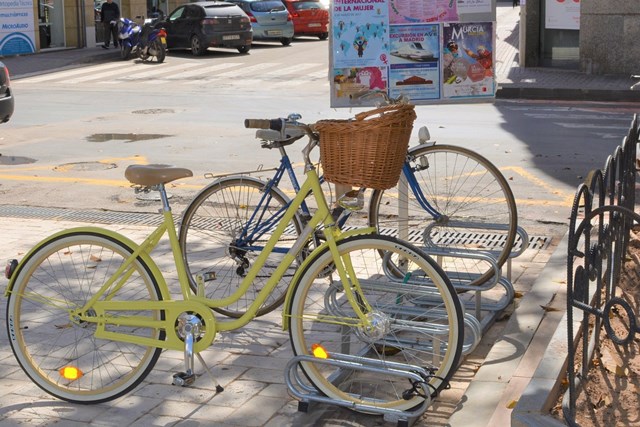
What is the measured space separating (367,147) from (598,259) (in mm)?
1098

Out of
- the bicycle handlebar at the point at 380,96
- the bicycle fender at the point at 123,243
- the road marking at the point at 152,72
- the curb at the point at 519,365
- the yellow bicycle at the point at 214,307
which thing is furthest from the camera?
the road marking at the point at 152,72

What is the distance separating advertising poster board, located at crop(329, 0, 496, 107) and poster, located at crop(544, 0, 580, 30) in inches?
580

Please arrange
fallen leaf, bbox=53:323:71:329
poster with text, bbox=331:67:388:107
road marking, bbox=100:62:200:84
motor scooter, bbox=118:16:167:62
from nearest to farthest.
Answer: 1. fallen leaf, bbox=53:323:71:329
2. poster with text, bbox=331:67:388:107
3. road marking, bbox=100:62:200:84
4. motor scooter, bbox=118:16:167:62

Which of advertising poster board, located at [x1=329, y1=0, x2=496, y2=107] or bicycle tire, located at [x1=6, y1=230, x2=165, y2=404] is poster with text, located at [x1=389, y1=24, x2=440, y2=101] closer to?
advertising poster board, located at [x1=329, y1=0, x2=496, y2=107]

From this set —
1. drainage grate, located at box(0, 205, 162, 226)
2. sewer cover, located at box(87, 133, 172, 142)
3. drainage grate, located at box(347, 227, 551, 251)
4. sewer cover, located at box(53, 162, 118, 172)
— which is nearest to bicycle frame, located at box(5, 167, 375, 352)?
drainage grate, located at box(347, 227, 551, 251)

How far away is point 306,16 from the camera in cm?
3456

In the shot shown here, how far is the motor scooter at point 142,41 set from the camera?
1065 inches

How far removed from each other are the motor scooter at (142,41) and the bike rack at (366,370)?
22.8 metres

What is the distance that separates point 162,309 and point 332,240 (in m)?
0.85

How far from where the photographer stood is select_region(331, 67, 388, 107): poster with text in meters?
7.18

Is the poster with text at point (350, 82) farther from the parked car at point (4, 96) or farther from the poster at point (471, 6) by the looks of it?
the parked car at point (4, 96)

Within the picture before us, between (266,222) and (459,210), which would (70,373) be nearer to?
(266,222)

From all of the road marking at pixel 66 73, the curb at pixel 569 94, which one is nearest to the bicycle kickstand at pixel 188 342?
the curb at pixel 569 94

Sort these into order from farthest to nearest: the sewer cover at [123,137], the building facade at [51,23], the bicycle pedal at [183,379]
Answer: the building facade at [51,23]
the sewer cover at [123,137]
the bicycle pedal at [183,379]
